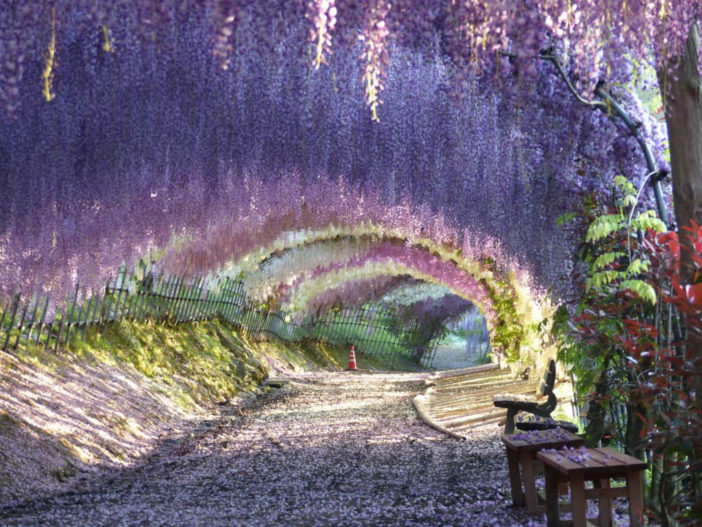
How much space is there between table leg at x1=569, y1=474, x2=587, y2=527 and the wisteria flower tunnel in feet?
1.17

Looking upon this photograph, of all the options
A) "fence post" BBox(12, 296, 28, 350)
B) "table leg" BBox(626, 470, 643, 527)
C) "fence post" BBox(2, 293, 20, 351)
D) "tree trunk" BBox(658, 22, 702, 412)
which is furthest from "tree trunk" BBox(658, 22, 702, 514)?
"fence post" BBox(12, 296, 28, 350)

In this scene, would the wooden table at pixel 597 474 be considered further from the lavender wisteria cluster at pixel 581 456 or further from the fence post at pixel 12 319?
the fence post at pixel 12 319

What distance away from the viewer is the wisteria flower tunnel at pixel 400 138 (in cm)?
361

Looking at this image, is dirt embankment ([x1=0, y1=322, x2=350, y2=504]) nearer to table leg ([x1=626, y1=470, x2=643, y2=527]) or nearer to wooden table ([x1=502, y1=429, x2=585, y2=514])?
wooden table ([x1=502, y1=429, x2=585, y2=514])

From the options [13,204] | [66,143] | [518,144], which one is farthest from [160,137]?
[518,144]

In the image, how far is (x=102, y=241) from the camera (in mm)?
8461

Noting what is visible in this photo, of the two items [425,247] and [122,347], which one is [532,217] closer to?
[122,347]

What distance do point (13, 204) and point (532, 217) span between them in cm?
393

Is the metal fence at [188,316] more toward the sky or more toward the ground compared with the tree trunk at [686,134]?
more toward the ground

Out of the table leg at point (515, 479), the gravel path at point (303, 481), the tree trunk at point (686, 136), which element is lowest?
the gravel path at point (303, 481)

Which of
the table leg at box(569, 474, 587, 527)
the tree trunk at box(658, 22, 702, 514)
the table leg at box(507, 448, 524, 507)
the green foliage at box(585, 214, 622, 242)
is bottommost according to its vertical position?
the table leg at box(507, 448, 524, 507)

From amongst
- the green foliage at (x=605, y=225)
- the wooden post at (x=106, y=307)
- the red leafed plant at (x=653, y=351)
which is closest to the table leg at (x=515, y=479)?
the red leafed plant at (x=653, y=351)

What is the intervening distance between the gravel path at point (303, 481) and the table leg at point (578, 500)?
853mm

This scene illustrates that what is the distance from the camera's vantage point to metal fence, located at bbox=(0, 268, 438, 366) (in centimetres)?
924
